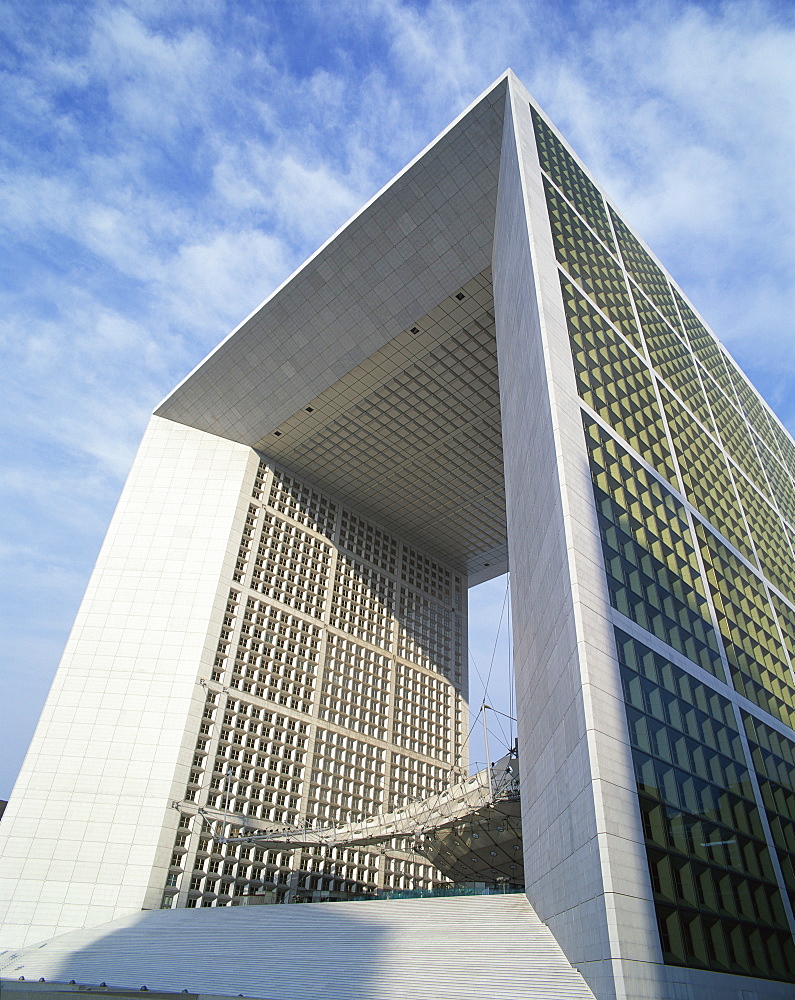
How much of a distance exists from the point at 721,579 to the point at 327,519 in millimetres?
31489

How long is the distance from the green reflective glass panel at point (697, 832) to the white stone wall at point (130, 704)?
25.9m

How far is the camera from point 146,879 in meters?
31.9

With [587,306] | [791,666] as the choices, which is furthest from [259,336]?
[791,666]

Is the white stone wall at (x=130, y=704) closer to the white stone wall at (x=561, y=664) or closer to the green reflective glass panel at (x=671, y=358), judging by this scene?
the white stone wall at (x=561, y=664)

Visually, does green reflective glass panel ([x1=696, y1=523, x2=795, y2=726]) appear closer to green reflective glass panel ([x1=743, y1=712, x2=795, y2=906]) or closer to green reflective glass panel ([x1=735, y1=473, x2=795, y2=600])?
green reflective glass panel ([x1=743, y1=712, x2=795, y2=906])

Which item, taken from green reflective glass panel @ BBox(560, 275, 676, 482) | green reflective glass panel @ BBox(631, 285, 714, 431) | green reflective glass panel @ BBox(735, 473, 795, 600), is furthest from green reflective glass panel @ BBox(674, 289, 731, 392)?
green reflective glass panel @ BBox(560, 275, 676, 482)

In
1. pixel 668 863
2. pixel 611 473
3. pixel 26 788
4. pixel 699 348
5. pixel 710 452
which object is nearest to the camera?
pixel 668 863

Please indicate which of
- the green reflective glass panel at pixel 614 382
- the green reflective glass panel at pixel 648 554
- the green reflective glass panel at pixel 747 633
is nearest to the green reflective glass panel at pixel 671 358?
the green reflective glass panel at pixel 614 382

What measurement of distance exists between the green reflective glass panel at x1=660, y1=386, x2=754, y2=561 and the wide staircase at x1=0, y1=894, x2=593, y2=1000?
1484cm

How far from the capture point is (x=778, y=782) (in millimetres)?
20359

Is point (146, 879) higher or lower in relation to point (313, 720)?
lower

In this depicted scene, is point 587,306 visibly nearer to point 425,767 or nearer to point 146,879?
point 146,879

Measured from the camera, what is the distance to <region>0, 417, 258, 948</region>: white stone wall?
Result: 1252 inches

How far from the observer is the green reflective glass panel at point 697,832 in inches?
539
